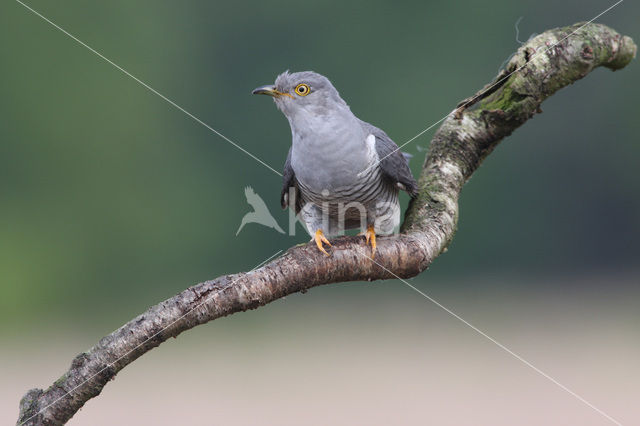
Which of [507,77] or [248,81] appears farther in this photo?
[248,81]

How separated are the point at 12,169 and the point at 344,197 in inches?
309

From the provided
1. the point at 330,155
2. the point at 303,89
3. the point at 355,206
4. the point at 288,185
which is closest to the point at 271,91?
the point at 303,89

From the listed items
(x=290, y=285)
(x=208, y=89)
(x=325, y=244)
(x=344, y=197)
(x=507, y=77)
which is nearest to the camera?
(x=290, y=285)

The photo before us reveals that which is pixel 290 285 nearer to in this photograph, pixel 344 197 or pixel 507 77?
pixel 344 197

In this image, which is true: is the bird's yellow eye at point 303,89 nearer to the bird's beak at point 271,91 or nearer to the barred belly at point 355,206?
the bird's beak at point 271,91

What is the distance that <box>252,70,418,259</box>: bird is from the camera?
272 cm

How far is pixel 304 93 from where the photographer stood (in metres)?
2.76

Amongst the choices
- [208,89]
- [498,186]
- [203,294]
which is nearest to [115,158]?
[208,89]

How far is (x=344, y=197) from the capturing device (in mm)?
2793

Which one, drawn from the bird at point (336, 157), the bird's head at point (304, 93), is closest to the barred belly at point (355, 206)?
the bird at point (336, 157)

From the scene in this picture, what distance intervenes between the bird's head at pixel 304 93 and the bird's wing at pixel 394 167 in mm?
261

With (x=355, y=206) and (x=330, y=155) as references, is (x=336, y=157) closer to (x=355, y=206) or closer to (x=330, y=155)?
(x=330, y=155)

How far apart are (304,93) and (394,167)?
488 mm

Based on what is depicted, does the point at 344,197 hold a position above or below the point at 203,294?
above
